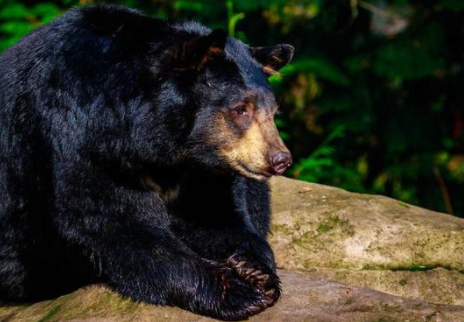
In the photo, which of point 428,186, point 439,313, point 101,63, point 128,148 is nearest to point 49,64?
point 101,63

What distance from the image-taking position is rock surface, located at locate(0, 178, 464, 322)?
4410mm

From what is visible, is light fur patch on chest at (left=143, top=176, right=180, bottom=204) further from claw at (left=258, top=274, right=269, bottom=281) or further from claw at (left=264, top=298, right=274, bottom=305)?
claw at (left=264, top=298, right=274, bottom=305)

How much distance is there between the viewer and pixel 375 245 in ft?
17.9

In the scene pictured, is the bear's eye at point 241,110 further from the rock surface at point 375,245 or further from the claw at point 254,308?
the rock surface at point 375,245

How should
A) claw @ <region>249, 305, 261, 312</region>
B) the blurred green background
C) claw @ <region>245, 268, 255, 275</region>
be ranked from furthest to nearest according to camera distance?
the blurred green background < claw @ <region>245, 268, 255, 275</region> < claw @ <region>249, 305, 261, 312</region>

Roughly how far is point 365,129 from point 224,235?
434 cm

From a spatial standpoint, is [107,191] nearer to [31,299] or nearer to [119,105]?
[119,105]

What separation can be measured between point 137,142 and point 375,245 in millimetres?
1781

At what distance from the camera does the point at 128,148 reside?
4.48m

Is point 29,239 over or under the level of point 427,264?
over

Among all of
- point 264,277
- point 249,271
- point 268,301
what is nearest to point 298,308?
point 268,301

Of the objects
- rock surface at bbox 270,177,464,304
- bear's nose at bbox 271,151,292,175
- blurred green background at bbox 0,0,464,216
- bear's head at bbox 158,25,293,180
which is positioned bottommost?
blurred green background at bbox 0,0,464,216

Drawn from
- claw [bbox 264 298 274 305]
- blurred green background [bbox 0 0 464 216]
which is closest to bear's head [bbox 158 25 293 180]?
claw [bbox 264 298 274 305]

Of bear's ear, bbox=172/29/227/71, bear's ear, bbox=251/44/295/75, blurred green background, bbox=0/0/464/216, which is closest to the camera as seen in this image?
bear's ear, bbox=172/29/227/71
